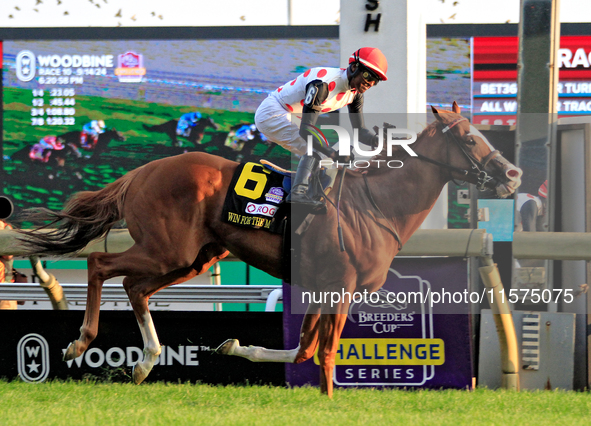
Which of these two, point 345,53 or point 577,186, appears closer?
point 577,186

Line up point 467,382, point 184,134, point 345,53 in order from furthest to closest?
point 184,134, point 345,53, point 467,382

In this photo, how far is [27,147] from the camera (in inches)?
386

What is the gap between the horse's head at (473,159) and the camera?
12.9 feet

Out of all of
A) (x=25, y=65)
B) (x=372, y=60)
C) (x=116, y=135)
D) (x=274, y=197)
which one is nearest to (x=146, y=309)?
(x=274, y=197)

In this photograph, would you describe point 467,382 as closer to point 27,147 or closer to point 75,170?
point 75,170

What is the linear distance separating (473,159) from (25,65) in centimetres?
753

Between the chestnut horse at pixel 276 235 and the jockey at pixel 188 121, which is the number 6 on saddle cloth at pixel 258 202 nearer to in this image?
the chestnut horse at pixel 276 235

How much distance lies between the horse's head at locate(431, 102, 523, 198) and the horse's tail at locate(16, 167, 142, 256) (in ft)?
6.08

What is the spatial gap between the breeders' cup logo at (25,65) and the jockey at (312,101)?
21.5ft

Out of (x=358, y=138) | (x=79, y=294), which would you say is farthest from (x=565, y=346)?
(x=79, y=294)

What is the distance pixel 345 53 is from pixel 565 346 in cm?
257

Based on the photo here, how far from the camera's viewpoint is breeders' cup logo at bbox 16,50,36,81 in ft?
31.2

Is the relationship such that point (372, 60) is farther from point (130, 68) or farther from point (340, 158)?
point (130, 68)

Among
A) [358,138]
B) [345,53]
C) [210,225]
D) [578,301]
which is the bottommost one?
[578,301]
